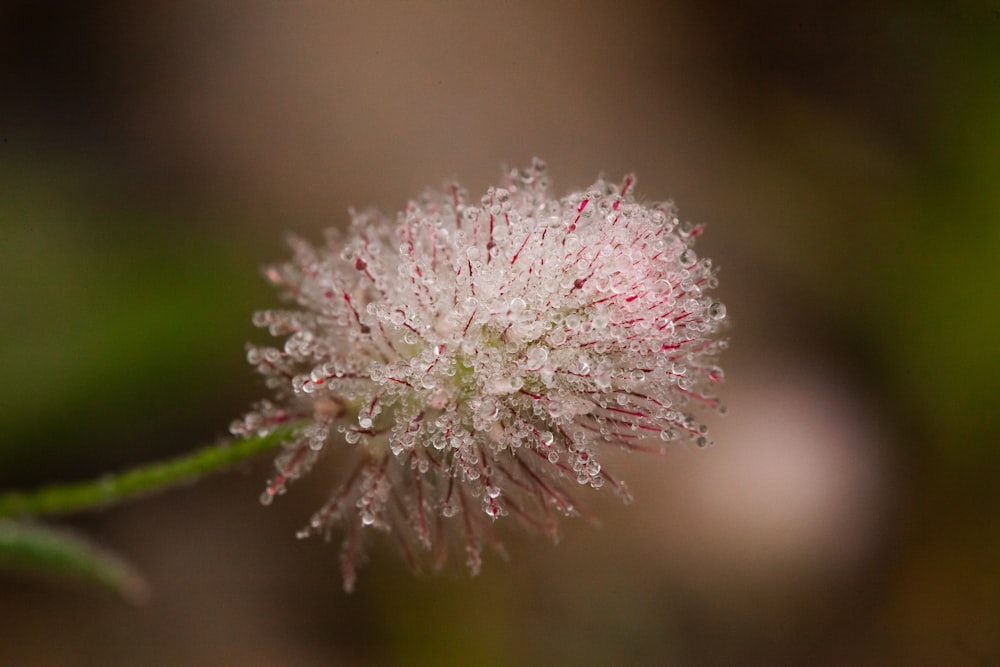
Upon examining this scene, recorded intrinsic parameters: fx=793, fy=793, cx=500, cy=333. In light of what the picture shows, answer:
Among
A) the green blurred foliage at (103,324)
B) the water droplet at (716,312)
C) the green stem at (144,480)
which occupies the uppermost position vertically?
the green blurred foliage at (103,324)

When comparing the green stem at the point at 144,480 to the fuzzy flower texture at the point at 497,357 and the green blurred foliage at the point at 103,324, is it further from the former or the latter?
the green blurred foliage at the point at 103,324

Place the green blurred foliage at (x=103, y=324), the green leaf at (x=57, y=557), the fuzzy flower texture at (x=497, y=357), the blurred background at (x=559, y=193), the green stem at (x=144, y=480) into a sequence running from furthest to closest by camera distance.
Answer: the blurred background at (x=559, y=193), the green blurred foliage at (x=103, y=324), the green leaf at (x=57, y=557), the green stem at (x=144, y=480), the fuzzy flower texture at (x=497, y=357)

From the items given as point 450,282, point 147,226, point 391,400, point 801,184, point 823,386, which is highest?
point 801,184

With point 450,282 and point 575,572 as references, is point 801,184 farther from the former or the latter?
point 450,282

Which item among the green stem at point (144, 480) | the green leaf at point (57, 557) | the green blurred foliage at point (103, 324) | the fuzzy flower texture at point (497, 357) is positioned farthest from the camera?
the green blurred foliage at point (103, 324)

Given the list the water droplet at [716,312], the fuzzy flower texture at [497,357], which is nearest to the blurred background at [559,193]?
the fuzzy flower texture at [497,357]

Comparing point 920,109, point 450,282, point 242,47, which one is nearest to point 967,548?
point 920,109

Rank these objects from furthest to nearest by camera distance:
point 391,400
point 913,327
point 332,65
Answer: point 332,65 → point 913,327 → point 391,400
